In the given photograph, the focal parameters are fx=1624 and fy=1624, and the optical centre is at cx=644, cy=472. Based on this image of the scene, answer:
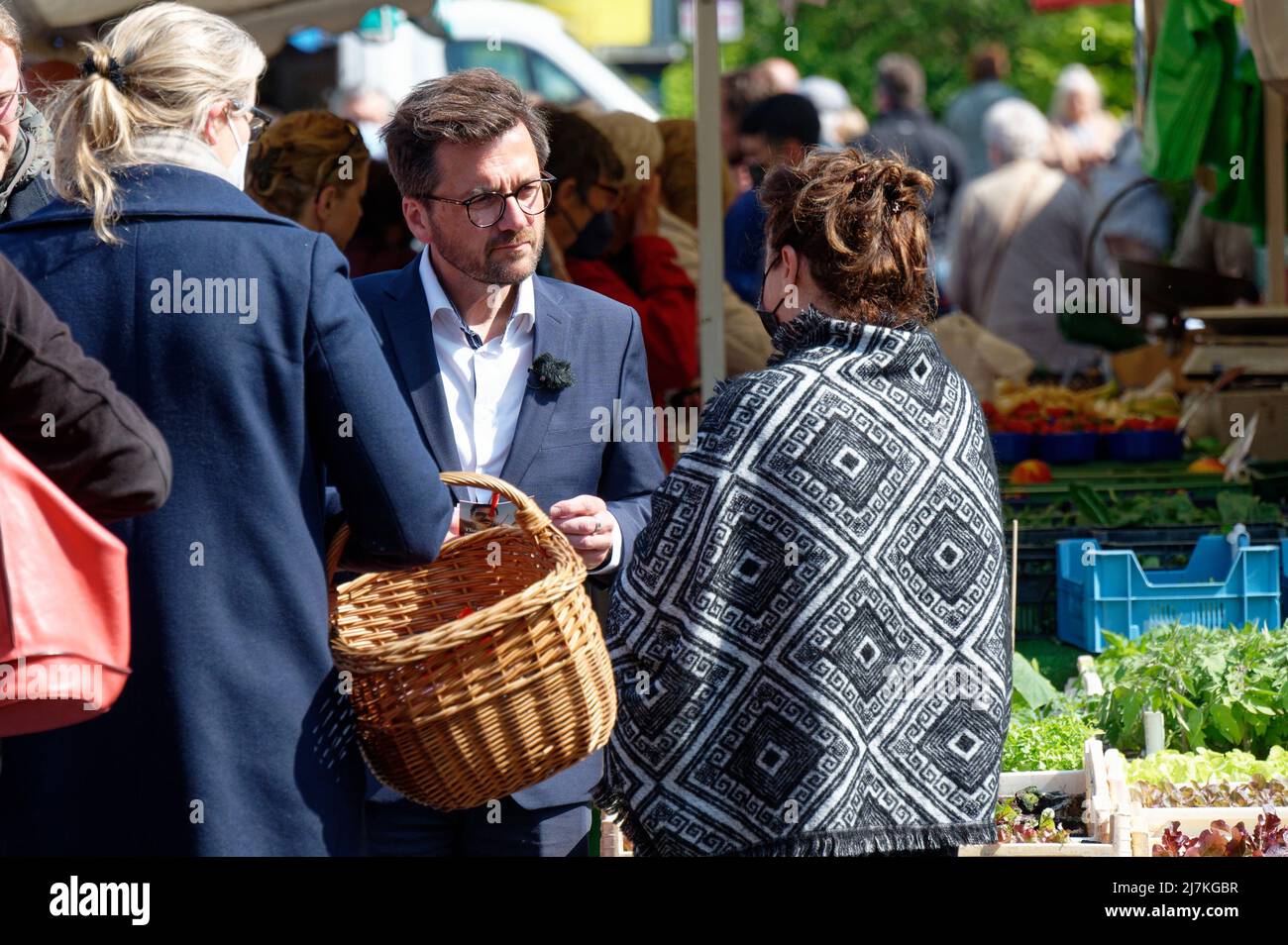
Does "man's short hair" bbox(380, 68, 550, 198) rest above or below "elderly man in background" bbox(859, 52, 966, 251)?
above

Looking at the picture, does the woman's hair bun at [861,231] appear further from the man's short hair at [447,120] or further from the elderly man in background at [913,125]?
the elderly man in background at [913,125]

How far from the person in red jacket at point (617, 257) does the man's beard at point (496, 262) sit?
1957mm

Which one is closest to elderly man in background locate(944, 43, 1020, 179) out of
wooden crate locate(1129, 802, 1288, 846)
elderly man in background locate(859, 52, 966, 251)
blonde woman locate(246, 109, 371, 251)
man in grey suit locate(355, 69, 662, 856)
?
elderly man in background locate(859, 52, 966, 251)

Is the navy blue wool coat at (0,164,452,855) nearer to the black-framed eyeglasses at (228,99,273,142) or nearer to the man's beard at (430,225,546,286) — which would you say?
the black-framed eyeglasses at (228,99,273,142)

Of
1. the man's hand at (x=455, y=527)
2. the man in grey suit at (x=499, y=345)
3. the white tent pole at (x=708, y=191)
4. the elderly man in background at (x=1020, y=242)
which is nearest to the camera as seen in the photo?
the man's hand at (x=455, y=527)

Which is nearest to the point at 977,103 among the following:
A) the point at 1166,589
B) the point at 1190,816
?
the point at 1166,589

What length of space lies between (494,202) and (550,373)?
1.05ft

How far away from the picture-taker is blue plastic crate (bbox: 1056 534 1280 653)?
4.39 meters

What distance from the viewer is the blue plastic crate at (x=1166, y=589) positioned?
4.39 m

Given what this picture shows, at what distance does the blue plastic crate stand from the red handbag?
302 centimetres

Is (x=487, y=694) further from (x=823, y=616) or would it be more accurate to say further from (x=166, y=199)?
(x=166, y=199)

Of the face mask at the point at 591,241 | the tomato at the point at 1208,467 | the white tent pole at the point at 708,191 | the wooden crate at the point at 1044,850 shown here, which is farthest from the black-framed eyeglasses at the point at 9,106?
the tomato at the point at 1208,467

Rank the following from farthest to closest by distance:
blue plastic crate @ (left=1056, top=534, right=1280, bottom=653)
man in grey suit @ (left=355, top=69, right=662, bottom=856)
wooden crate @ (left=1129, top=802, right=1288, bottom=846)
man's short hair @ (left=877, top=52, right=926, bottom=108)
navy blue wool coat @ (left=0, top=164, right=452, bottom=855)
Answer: man's short hair @ (left=877, top=52, right=926, bottom=108), blue plastic crate @ (left=1056, top=534, right=1280, bottom=653), wooden crate @ (left=1129, top=802, right=1288, bottom=846), man in grey suit @ (left=355, top=69, right=662, bottom=856), navy blue wool coat @ (left=0, top=164, right=452, bottom=855)
